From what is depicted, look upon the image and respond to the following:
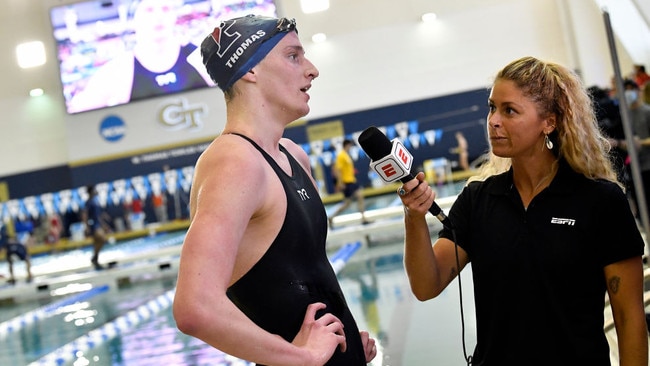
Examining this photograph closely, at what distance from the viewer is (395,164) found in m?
2.05

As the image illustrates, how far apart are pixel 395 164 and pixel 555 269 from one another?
0.48 metres

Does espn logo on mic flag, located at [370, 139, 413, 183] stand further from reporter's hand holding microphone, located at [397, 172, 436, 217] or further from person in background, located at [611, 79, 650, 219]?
person in background, located at [611, 79, 650, 219]

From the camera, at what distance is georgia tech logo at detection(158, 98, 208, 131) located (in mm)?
20828

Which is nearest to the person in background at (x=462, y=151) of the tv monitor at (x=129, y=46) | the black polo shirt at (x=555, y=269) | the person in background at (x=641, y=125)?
the tv monitor at (x=129, y=46)

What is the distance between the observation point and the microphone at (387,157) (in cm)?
205

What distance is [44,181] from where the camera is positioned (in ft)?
71.8

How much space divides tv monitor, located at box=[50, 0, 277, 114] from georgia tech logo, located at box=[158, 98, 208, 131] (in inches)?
31.5

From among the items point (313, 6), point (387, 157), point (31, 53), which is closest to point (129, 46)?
point (31, 53)

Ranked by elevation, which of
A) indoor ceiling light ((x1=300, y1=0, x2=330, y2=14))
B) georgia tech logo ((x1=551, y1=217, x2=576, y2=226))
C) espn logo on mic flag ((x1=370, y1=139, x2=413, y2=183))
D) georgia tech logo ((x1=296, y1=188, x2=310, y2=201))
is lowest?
indoor ceiling light ((x1=300, y1=0, x2=330, y2=14))

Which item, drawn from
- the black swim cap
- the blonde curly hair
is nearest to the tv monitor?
the blonde curly hair

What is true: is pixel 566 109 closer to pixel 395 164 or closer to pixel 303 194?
pixel 395 164

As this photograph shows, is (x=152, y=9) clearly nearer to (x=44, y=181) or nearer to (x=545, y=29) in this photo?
(x=44, y=181)

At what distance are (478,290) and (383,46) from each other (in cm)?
1884

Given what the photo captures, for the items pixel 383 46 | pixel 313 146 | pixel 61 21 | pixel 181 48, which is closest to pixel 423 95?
pixel 383 46
